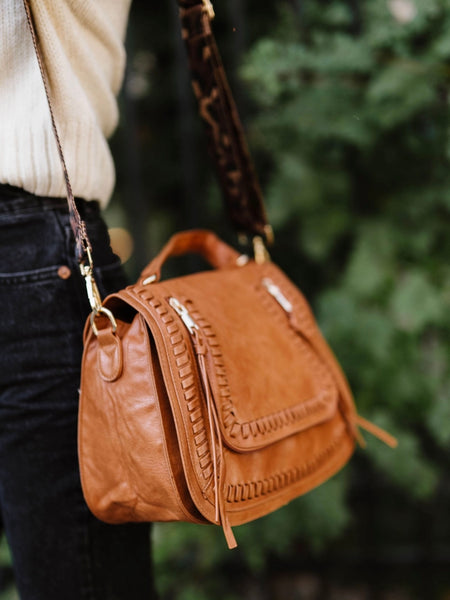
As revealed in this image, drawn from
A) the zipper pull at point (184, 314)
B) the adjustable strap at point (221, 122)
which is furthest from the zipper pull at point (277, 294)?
the zipper pull at point (184, 314)

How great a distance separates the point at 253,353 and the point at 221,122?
1.43ft

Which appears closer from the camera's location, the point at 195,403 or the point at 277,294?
the point at 195,403

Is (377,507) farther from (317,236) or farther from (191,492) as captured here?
(191,492)

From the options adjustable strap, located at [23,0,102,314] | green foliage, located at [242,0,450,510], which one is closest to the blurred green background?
green foliage, located at [242,0,450,510]

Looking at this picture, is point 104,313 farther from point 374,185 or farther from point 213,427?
point 374,185

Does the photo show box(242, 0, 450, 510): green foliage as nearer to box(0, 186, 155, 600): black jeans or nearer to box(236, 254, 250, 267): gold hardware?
box(236, 254, 250, 267): gold hardware

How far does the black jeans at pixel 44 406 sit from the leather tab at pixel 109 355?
0.18 feet

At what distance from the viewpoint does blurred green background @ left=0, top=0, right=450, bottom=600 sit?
1.20 metres

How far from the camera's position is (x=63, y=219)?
2.37 ft

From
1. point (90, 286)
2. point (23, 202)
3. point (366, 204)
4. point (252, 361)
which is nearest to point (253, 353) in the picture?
point (252, 361)

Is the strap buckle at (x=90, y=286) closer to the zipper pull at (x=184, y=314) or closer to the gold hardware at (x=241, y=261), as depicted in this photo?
the zipper pull at (x=184, y=314)

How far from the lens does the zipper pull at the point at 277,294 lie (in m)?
0.93

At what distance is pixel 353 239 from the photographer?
1.48 meters

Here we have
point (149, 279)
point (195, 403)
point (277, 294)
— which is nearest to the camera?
point (195, 403)
